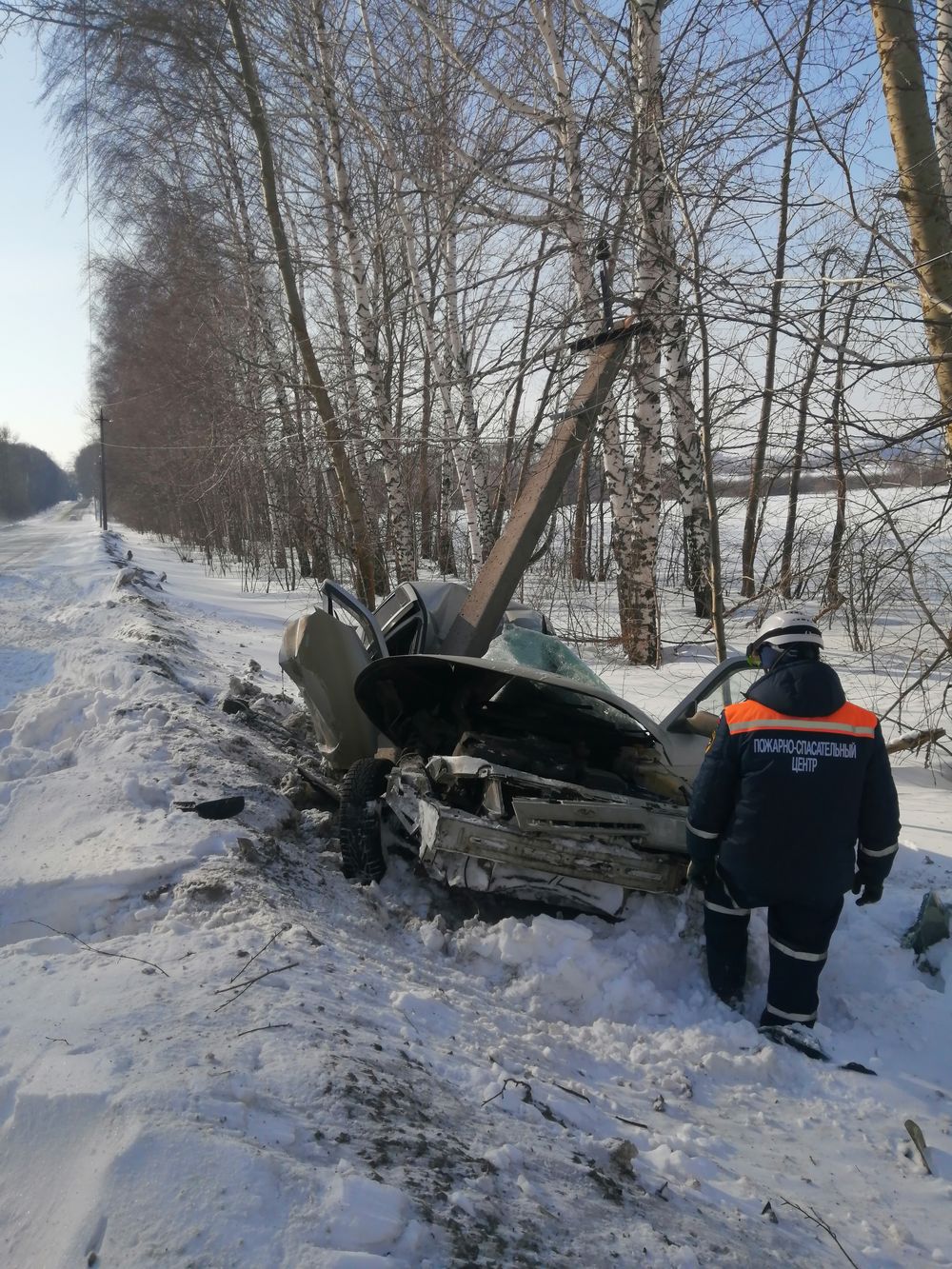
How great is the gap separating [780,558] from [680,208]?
3.33 m

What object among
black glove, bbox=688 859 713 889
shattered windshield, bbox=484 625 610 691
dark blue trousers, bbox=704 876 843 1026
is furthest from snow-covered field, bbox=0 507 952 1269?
shattered windshield, bbox=484 625 610 691

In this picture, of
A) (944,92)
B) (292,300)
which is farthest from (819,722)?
(292,300)

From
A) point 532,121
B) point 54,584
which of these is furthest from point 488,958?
point 54,584

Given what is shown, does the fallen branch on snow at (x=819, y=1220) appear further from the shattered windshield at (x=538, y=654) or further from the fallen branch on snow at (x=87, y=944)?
the shattered windshield at (x=538, y=654)

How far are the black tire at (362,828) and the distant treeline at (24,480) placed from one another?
248 feet

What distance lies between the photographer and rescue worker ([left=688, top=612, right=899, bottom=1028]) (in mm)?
3072

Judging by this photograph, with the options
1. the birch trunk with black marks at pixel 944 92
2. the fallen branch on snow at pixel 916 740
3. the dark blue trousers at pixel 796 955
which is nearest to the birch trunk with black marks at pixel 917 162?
the birch trunk with black marks at pixel 944 92

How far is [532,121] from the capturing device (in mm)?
7277

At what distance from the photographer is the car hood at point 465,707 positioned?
13.4ft

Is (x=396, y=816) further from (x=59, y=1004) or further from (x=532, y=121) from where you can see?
(x=532, y=121)

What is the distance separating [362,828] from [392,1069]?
1.74 meters

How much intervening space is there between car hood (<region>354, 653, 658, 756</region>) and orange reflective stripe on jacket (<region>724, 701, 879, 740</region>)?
3.02 ft

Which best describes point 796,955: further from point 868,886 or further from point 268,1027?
point 268,1027

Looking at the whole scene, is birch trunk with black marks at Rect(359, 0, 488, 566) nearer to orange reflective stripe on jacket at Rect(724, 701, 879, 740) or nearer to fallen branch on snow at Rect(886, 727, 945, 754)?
fallen branch on snow at Rect(886, 727, 945, 754)
